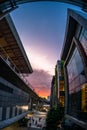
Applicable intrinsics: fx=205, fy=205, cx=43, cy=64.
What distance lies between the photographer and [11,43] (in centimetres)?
3406

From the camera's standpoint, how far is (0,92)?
25.3 metres

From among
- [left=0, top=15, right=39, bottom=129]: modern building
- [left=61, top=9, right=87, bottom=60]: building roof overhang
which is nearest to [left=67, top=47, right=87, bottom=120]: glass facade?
[left=61, top=9, right=87, bottom=60]: building roof overhang

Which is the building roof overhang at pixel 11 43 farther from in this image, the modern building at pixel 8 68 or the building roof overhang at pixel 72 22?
the building roof overhang at pixel 72 22

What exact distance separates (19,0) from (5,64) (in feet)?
27.7

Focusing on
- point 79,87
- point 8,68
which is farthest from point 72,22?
point 8,68

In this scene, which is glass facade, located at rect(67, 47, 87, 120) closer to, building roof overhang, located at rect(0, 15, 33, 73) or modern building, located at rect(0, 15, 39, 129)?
modern building, located at rect(0, 15, 39, 129)

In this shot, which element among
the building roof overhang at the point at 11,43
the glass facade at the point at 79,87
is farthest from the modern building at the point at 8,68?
the glass facade at the point at 79,87

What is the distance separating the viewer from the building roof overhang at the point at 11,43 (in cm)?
2738

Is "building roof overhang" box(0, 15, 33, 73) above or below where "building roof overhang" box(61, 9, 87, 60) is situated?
below

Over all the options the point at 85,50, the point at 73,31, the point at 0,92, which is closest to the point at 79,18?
the point at 85,50

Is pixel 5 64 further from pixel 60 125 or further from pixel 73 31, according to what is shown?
pixel 60 125

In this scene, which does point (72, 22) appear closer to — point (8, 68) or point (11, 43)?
point (11, 43)

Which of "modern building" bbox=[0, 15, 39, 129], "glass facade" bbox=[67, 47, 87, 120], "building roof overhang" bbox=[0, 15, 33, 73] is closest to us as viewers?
"modern building" bbox=[0, 15, 39, 129]

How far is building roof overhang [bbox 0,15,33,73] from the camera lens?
27378 millimetres
